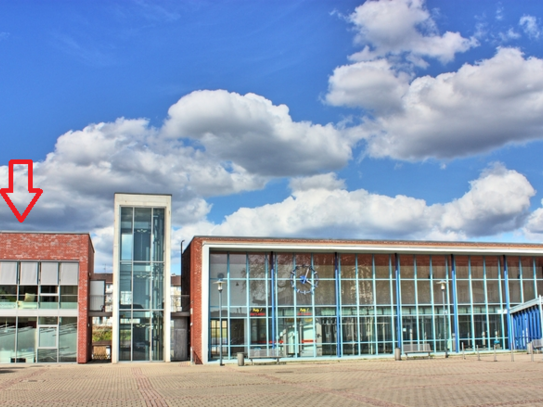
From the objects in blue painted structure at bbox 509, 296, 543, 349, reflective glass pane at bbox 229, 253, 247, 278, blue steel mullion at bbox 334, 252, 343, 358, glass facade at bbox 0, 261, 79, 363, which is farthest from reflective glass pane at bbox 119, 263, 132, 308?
blue painted structure at bbox 509, 296, 543, 349

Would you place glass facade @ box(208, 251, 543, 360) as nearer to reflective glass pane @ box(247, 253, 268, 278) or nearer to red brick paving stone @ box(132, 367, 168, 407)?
reflective glass pane @ box(247, 253, 268, 278)

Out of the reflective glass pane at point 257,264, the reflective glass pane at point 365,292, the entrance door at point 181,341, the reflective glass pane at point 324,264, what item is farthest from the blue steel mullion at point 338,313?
the entrance door at point 181,341

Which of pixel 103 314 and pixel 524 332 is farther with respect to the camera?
pixel 524 332

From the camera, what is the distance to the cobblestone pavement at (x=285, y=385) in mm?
16984

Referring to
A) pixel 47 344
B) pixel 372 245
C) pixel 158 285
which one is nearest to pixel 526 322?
pixel 372 245

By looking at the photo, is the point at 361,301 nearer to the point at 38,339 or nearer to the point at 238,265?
the point at 238,265

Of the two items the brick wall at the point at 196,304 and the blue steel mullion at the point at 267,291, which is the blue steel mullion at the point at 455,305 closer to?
the blue steel mullion at the point at 267,291

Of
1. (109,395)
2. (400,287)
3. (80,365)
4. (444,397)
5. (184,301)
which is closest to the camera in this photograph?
(444,397)

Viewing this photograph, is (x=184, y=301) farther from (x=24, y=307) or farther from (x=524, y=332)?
(x=524, y=332)

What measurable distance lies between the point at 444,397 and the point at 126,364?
20904 millimetres

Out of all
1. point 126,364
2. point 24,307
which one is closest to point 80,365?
point 126,364

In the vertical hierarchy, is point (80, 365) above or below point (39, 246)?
below

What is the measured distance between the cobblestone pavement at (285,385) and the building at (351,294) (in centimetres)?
403

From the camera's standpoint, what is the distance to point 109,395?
19.2 m
